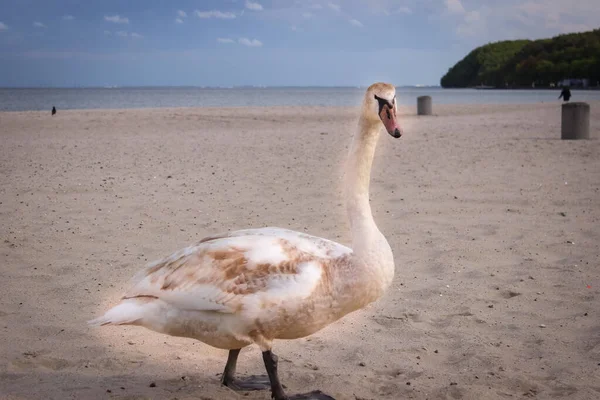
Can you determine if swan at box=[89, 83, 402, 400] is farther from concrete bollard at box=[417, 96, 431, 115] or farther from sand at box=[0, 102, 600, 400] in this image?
concrete bollard at box=[417, 96, 431, 115]

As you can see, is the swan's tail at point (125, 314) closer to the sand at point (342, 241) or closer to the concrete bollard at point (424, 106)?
the sand at point (342, 241)

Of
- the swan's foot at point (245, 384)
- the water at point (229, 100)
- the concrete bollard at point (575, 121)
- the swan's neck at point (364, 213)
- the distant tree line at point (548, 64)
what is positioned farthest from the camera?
the distant tree line at point (548, 64)

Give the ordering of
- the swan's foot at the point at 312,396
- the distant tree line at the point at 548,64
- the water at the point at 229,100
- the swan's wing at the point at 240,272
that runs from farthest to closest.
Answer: the distant tree line at the point at 548,64, the water at the point at 229,100, the swan's foot at the point at 312,396, the swan's wing at the point at 240,272

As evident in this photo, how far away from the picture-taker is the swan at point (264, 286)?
3.52 m

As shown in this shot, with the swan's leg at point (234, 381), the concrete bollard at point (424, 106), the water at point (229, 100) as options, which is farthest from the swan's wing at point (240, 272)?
the water at point (229, 100)

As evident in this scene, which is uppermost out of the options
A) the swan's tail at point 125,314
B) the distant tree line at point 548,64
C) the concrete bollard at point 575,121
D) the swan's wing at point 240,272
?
the distant tree line at point 548,64

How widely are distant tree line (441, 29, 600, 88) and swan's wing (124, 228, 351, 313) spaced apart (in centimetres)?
11551

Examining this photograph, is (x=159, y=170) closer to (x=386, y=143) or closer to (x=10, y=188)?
(x=10, y=188)

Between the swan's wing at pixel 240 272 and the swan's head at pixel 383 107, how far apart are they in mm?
782

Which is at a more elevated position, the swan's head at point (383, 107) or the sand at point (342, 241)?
the swan's head at point (383, 107)

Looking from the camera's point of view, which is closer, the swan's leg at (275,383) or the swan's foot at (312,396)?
the swan's leg at (275,383)

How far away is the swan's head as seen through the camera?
357 centimetres

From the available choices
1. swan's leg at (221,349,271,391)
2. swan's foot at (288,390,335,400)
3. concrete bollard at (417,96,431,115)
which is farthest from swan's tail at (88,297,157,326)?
concrete bollard at (417,96,431,115)

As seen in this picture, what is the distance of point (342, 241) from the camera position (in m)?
7.31
